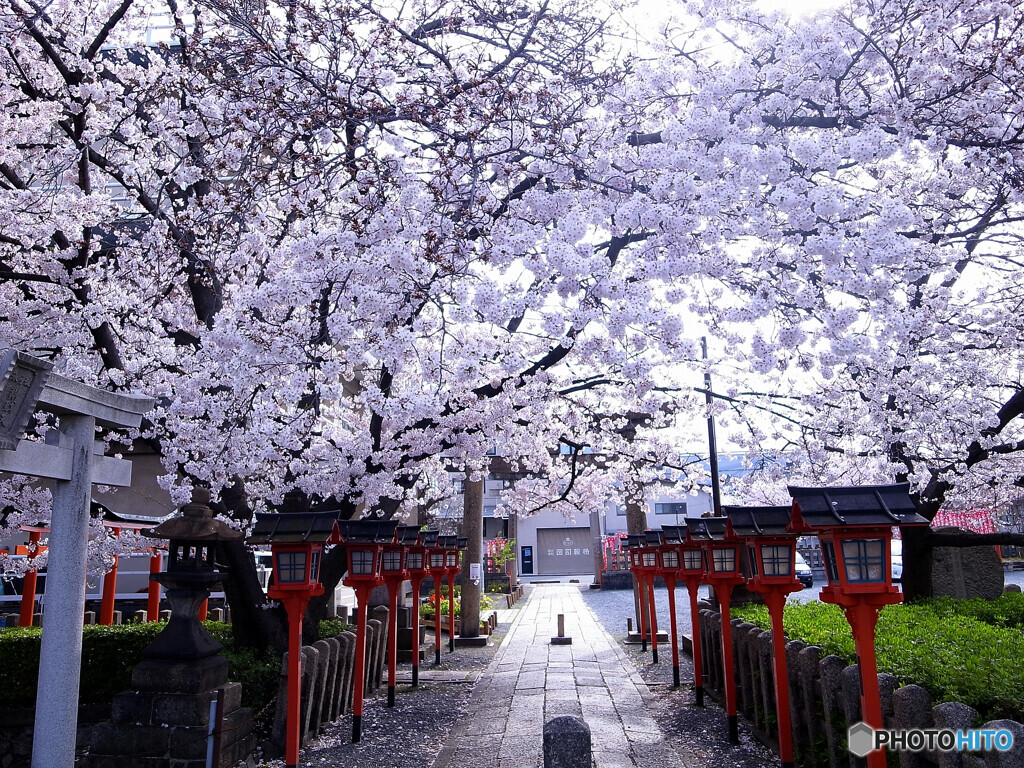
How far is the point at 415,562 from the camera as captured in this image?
13.4 m

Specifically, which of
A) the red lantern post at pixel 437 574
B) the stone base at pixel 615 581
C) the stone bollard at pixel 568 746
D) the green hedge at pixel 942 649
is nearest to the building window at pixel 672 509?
the stone base at pixel 615 581

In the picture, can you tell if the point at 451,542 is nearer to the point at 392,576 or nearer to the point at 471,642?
the point at 471,642

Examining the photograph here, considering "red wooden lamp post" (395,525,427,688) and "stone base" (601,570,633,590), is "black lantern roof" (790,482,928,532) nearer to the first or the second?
"red wooden lamp post" (395,525,427,688)

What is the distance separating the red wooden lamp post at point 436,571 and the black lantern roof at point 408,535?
6.58 ft

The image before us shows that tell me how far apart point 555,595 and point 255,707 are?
2784 centimetres

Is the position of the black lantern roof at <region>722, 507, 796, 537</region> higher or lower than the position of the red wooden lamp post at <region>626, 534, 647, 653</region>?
higher

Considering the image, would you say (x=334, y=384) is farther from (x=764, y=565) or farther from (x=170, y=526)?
(x=764, y=565)

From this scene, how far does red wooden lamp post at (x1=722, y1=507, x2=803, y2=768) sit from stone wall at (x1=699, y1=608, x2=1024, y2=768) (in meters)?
0.17

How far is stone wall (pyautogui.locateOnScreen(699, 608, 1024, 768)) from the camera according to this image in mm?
3836

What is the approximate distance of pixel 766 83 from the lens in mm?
6504

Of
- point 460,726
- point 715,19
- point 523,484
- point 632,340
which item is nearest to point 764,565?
point 632,340

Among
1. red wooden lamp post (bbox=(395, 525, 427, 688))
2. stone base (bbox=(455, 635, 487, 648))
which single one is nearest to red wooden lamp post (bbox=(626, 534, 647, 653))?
stone base (bbox=(455, 635, 487, 648))

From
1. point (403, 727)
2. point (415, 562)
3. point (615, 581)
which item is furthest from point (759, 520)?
point (615, 581)

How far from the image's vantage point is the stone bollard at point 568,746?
A: 4168mm
